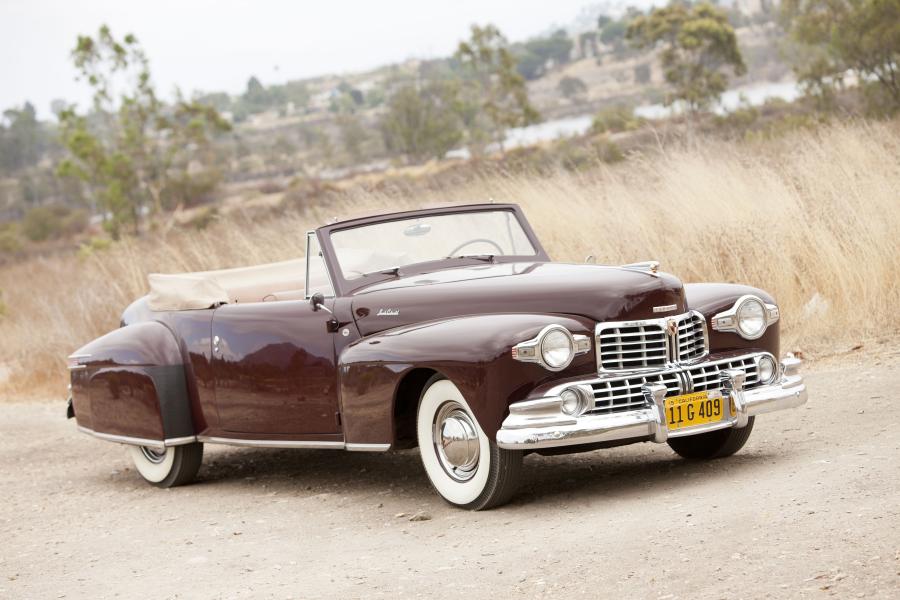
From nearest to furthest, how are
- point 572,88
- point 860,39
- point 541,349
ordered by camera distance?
point 541,349, point 860,39, point 572,88

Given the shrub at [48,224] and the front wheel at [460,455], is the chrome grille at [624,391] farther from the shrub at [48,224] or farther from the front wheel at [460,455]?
the shrub at [48,224]

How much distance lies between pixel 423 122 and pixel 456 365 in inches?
1984

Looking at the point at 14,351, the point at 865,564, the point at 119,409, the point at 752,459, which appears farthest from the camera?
the point at 14,351

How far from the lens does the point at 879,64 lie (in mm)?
24641

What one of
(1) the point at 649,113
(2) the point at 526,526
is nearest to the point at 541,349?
(2) the point at 526,526

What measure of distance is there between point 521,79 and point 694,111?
11.0 metres

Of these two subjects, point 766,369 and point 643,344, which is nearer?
point 643,344

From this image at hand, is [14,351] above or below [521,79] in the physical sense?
below

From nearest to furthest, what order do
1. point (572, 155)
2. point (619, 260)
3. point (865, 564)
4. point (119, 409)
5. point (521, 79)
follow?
point (865, 564) → point (119, 409) → point (619, 260) → point (572, 155) → point (521, 79)

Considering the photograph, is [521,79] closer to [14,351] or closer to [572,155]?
[572,155]

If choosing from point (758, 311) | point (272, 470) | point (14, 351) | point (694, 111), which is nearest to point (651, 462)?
point (758, 311)

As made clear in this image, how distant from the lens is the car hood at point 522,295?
5.90 metres

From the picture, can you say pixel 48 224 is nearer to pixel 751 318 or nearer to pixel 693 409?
pixel 751 318

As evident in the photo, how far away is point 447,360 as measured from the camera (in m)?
5.70
